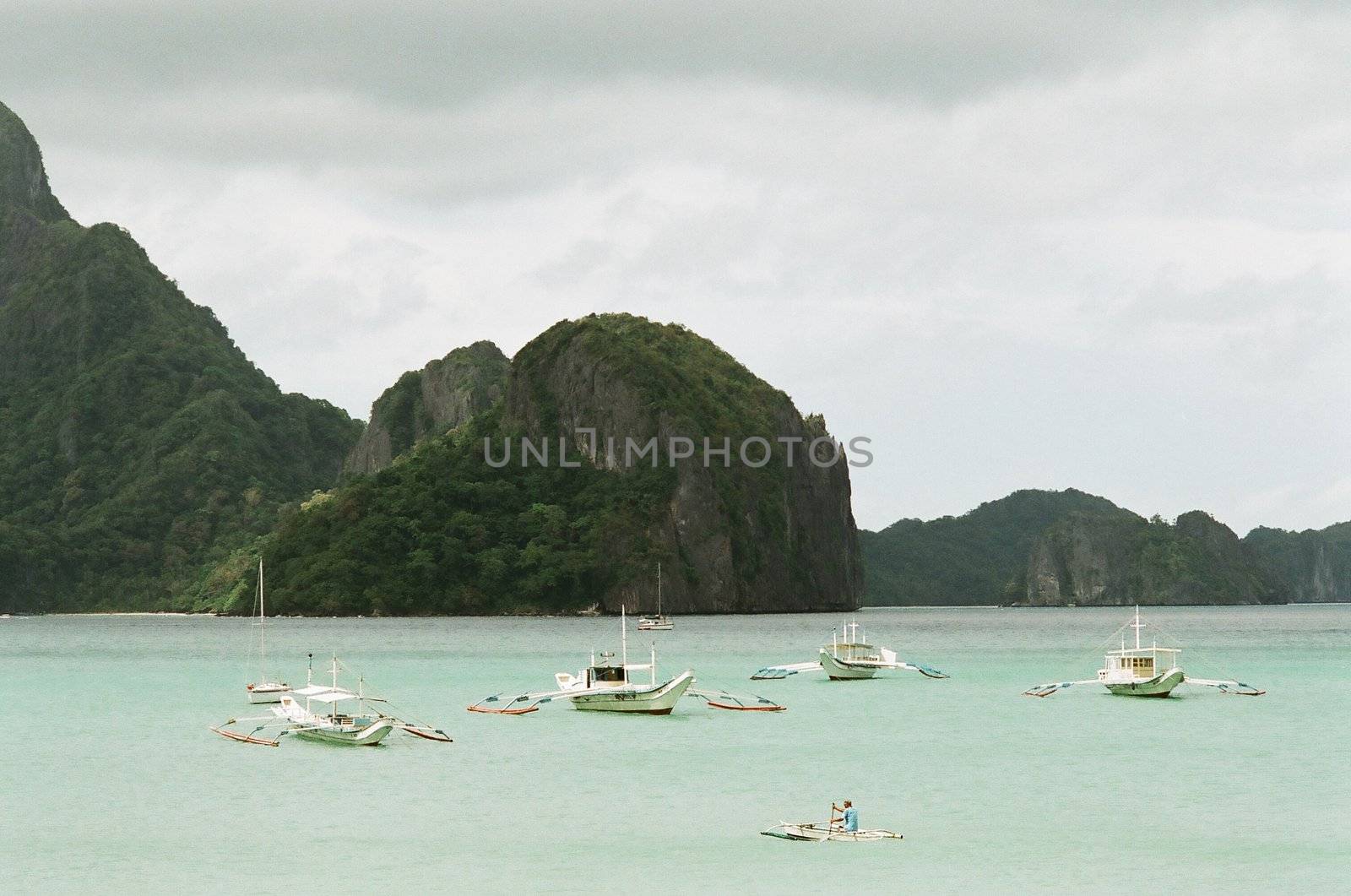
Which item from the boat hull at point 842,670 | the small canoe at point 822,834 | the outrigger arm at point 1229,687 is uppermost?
the boat hull at point 842,670

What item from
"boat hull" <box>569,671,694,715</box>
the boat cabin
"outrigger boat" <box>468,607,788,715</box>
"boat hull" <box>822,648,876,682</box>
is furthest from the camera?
"boat hull" <box>822,648,876,682</box>

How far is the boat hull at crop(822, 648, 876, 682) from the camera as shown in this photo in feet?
246

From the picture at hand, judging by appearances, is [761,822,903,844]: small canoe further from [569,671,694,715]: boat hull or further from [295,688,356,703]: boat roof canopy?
[569,671,694,715]: boat hull

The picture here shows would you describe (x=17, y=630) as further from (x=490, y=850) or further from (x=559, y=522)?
(x=490, y=850)

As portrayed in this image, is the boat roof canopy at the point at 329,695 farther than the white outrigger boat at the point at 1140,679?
No

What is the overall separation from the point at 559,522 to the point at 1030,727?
437ft

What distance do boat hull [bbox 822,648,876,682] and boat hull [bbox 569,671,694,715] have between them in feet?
68.9

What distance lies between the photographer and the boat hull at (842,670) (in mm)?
75125

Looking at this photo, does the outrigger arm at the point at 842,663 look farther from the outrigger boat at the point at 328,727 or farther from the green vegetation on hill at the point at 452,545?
the green vegetation on hill at the point at 452,545

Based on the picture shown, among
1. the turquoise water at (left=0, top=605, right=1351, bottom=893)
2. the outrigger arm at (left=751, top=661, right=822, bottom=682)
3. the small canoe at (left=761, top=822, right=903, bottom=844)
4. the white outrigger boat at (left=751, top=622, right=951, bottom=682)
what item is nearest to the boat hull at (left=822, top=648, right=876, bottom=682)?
the white outrigger boat at (left=751, top=622, right=951, bottom=682)

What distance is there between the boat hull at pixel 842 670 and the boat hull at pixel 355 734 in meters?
32.7

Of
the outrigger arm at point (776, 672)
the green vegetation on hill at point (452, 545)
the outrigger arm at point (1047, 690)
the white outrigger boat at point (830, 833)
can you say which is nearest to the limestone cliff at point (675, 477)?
the green vegetation on hill at point (452, 545)

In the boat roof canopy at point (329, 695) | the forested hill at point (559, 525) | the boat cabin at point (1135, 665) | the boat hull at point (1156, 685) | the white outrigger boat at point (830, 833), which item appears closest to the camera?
the white outrigger boat at point (830, 833)

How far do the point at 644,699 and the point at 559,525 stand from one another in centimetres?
12850
